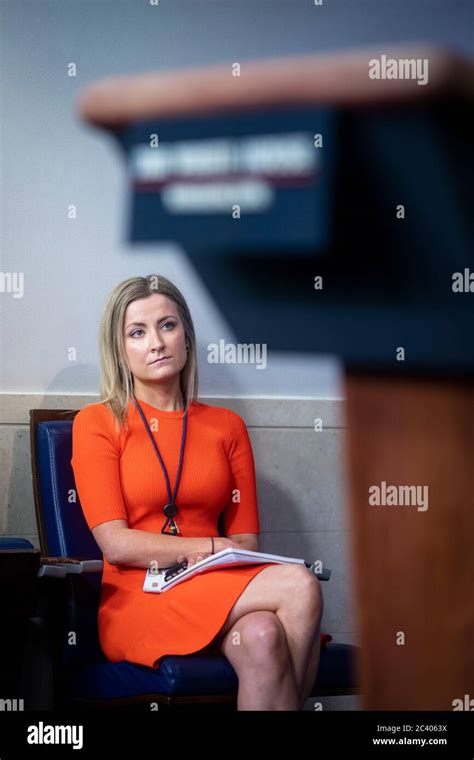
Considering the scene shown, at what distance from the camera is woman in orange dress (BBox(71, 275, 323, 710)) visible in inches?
73.4

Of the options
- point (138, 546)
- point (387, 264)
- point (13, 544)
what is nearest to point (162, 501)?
point (138, 546)

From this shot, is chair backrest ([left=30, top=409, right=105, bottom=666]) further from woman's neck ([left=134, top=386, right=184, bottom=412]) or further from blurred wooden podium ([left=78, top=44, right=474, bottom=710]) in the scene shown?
blurred wooden podium ([left=78, top=44, right=474, bottom=710])

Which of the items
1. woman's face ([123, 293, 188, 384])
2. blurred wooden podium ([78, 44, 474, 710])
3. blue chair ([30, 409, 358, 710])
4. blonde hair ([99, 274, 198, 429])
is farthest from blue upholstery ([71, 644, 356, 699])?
blurred wooden podium ([78, 44, 474, 710])

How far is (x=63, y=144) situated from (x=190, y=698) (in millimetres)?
1646

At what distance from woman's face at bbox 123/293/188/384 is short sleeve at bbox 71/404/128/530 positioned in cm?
15

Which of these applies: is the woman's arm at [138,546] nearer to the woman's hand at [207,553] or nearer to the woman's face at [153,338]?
the woman's hand at [207,553]

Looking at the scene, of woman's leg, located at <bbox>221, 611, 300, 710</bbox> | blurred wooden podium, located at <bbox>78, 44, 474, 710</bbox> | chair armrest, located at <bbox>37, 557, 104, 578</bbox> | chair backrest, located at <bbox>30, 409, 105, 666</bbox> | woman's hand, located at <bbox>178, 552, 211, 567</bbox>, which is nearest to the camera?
blurred wooden podium, located at <bbox>78, 44, 474, 710</bbox>

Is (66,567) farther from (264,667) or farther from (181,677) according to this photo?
(264,667)

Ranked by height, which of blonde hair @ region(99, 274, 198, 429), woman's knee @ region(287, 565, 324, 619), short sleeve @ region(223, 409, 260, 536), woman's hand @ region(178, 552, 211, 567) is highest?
blonde hair @ region(99, 274, 198, 429)

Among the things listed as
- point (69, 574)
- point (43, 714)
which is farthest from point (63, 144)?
point (43, 714)

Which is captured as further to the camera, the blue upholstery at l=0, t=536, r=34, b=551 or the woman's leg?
the blue upholstery at l=0, t=536, r=34, b=551

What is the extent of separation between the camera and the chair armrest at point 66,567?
1.89 metres

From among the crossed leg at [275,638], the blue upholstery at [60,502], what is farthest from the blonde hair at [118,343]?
the crossed leg at [275,638]

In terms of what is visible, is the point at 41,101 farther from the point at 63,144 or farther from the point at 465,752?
the point at 465,752
